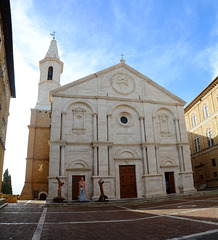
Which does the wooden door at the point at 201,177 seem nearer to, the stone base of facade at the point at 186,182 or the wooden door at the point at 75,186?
the stone base of facade at the point at 186,182

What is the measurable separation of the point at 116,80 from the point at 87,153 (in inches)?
389

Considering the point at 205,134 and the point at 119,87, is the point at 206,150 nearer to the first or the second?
the point at 205,134

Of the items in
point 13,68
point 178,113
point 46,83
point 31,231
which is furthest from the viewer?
point 46,83

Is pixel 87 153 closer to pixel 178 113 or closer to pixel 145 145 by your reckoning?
pixel 145 145

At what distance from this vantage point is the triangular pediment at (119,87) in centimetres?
2523

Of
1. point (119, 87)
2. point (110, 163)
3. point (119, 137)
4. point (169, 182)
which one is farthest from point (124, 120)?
point (169, 182)

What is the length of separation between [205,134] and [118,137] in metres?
17.0

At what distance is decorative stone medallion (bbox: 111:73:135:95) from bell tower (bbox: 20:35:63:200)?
11.8 metres

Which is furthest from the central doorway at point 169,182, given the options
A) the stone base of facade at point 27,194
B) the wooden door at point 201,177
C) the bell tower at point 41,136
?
the stone base of facade at point 27,194

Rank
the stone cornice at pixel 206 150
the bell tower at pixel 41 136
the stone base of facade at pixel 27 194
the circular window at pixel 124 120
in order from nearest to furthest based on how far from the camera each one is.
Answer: the circular window at pixel 124 120
the stone base of facade at pixel 27 194
the bell tower at pixel 41 136
the stone cornice at pixel 206 150

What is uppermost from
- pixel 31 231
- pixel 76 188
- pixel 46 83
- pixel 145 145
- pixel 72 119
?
pixel 46 83

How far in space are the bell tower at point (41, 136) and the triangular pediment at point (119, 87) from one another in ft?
30.8

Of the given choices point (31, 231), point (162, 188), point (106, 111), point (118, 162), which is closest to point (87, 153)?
point (118, 162)

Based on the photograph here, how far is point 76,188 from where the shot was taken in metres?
21.9
